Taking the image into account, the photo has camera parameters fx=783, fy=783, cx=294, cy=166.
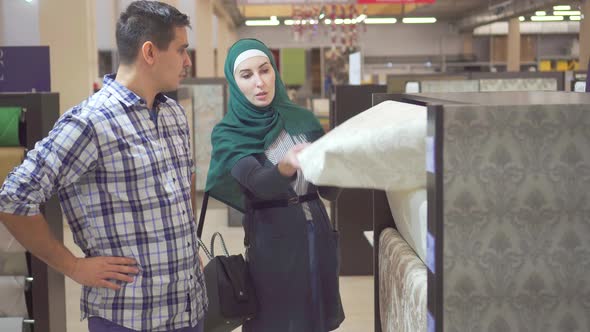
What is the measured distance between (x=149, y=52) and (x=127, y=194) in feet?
1.26

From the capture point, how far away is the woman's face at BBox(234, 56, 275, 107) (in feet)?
8.49

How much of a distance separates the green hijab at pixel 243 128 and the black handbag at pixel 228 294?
11cm

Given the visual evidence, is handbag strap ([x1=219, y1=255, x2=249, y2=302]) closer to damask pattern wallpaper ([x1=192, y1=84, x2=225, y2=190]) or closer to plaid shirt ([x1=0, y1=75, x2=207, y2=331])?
plaid shirt ([x1=0, y1=75, x2=207, y2=331])

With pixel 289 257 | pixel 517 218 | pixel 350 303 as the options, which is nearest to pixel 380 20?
pixel 350 303

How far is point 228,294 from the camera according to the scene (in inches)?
101

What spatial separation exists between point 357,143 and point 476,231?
299mm

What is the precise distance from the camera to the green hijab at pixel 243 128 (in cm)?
256

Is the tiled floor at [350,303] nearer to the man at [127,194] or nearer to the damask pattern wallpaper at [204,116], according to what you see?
the damask pattern wallpaper at [204,116]

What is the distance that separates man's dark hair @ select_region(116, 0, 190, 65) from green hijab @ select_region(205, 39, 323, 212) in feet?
1.76

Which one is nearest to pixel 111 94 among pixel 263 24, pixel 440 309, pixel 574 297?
pixel 440 309

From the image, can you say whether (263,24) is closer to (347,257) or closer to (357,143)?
(347,257)

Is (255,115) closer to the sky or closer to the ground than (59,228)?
closer to the sky

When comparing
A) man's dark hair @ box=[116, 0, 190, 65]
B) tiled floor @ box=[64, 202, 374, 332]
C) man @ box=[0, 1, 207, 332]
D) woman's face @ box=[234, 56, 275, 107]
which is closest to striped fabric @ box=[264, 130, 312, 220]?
woman's face @ box=[234, 56, 275, 107]

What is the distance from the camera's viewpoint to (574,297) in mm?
1564
